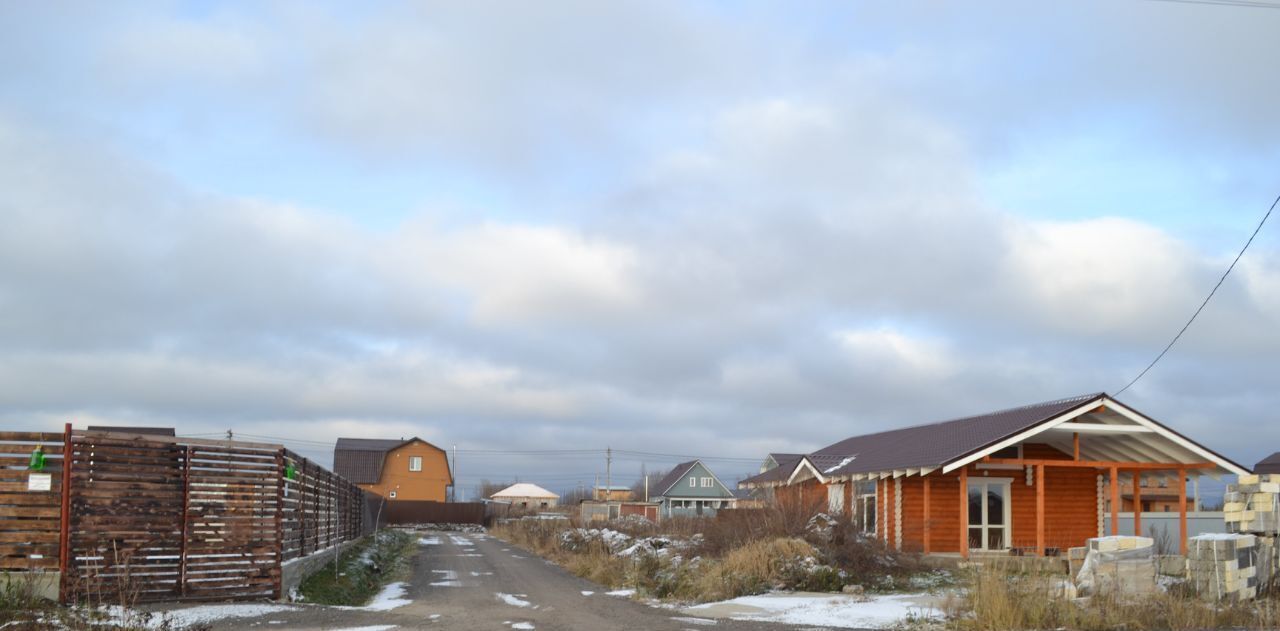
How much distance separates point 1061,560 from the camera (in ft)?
76.3

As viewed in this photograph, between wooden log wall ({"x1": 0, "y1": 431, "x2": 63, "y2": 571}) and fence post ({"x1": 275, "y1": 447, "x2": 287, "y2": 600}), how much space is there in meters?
3.11

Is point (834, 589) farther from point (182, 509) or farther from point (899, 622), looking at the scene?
point (182, 509)

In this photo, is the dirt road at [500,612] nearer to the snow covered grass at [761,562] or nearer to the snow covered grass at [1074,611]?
the snow covered grass at [761,562]

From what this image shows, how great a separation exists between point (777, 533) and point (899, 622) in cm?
660

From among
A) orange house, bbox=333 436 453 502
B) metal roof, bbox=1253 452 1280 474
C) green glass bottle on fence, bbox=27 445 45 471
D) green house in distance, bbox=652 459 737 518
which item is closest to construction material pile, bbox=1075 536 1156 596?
green glass bottle on fence, bbox=27 445 45 471

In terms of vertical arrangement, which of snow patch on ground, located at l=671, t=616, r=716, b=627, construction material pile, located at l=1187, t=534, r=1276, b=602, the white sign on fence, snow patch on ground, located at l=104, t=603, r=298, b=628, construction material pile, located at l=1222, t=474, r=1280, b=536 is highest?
the white sign on fence

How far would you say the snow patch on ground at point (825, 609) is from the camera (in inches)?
564

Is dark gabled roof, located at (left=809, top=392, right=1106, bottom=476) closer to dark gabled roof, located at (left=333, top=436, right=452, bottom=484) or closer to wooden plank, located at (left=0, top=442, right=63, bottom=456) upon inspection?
wooden plank, located at (left=0, top=442, right=63, bottom=456)

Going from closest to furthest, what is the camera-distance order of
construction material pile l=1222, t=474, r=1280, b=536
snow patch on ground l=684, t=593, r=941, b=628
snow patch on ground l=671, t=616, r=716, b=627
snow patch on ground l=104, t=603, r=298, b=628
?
snow patch on ground l=104, t=603, r=298, b=628 → snow patch on ground l=684, t=593, r=941, b=628 → snow patch on ground l=671, t=616, r=716, b=627 → construction material pile l=1222, t=474, r=1280, b=536

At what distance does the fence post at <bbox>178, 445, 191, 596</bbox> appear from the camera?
1461 centimetres

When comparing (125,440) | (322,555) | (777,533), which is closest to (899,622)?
(777,533)

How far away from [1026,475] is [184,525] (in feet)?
70.7

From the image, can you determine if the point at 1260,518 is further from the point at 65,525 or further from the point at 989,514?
the point at 65,525

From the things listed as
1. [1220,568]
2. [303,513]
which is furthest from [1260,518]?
[303,513]
